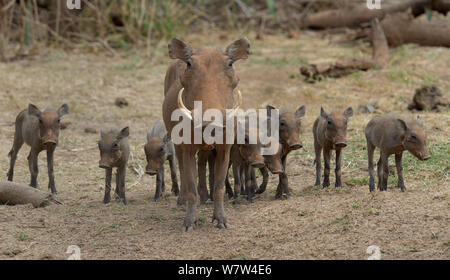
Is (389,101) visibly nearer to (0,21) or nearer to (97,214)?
(97,214)

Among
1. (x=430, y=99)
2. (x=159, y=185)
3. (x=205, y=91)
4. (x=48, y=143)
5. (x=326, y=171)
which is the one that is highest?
(x=205, y=91)

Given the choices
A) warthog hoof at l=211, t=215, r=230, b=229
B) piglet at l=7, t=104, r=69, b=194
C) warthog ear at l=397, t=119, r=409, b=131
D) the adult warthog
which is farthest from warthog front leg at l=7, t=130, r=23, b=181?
warthog ear at l=397, t=119, r=409, b=131

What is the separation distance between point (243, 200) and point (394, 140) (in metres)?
1.65

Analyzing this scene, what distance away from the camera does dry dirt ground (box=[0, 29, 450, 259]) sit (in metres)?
5.47

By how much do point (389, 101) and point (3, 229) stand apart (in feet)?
22.2

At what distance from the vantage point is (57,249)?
5.65 metres

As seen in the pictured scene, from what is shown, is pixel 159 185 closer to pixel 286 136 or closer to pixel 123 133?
pixel 123 133

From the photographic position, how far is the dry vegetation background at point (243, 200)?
550cm

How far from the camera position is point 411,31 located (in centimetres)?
1397

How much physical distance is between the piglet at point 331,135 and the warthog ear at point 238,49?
1.23 m

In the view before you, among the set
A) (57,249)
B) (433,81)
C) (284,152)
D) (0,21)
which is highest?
(0,21)

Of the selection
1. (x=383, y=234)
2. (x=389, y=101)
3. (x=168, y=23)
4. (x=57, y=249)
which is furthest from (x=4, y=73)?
(x=383, y=234)

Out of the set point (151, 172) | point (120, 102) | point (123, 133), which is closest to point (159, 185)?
point (151, 172)

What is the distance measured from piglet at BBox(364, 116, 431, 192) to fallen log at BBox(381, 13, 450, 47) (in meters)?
7.64
